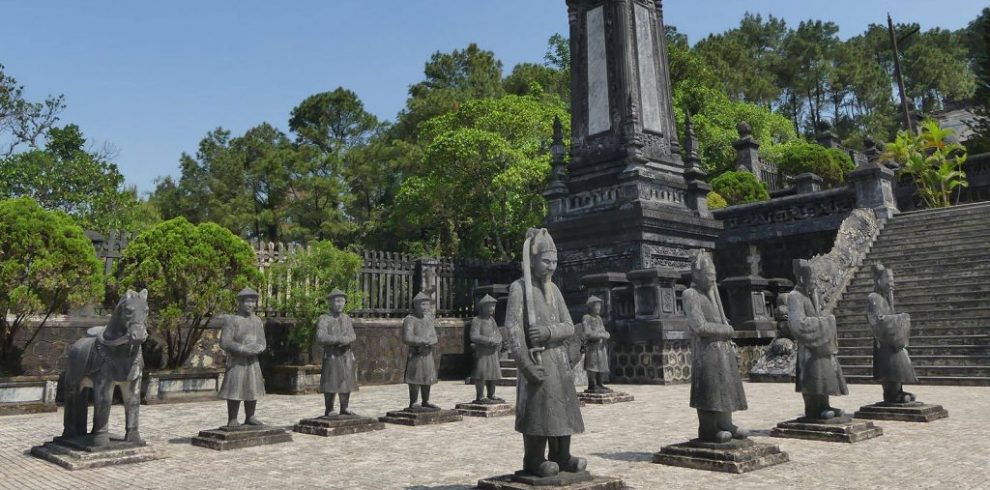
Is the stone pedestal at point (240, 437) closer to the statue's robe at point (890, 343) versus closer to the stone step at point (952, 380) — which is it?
the statue's robe at point (890, 343)

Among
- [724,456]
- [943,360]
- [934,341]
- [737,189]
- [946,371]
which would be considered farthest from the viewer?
[737,189]

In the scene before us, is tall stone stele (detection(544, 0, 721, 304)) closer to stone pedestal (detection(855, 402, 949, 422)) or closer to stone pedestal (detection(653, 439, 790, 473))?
stone pedestal (detection(855, 402, 949, 422))

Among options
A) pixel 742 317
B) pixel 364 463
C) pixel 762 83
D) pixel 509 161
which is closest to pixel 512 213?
pixel 509 161

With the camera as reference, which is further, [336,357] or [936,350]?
[936,350]

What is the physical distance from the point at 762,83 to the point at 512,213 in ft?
90.4

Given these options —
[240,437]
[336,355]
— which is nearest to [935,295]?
[336,355]

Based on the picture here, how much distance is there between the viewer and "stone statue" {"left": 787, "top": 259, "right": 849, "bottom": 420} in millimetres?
7418

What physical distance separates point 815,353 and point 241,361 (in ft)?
22.3

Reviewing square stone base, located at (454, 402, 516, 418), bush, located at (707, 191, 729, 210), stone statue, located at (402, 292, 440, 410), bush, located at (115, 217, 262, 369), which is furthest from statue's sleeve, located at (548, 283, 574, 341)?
bush, located at (707, 191, 729, 210)

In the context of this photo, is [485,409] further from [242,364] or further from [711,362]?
[711,362]

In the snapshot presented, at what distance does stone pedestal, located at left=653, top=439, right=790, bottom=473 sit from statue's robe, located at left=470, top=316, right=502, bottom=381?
5.02m

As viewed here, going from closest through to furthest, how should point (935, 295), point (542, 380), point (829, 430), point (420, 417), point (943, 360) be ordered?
point (542, 380) → point (829, 430) → point (420, 417) → point (943, 360) → point (935, 295)

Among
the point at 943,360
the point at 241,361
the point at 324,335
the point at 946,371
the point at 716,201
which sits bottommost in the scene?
the point at 946,371

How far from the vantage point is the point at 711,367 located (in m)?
6.42
